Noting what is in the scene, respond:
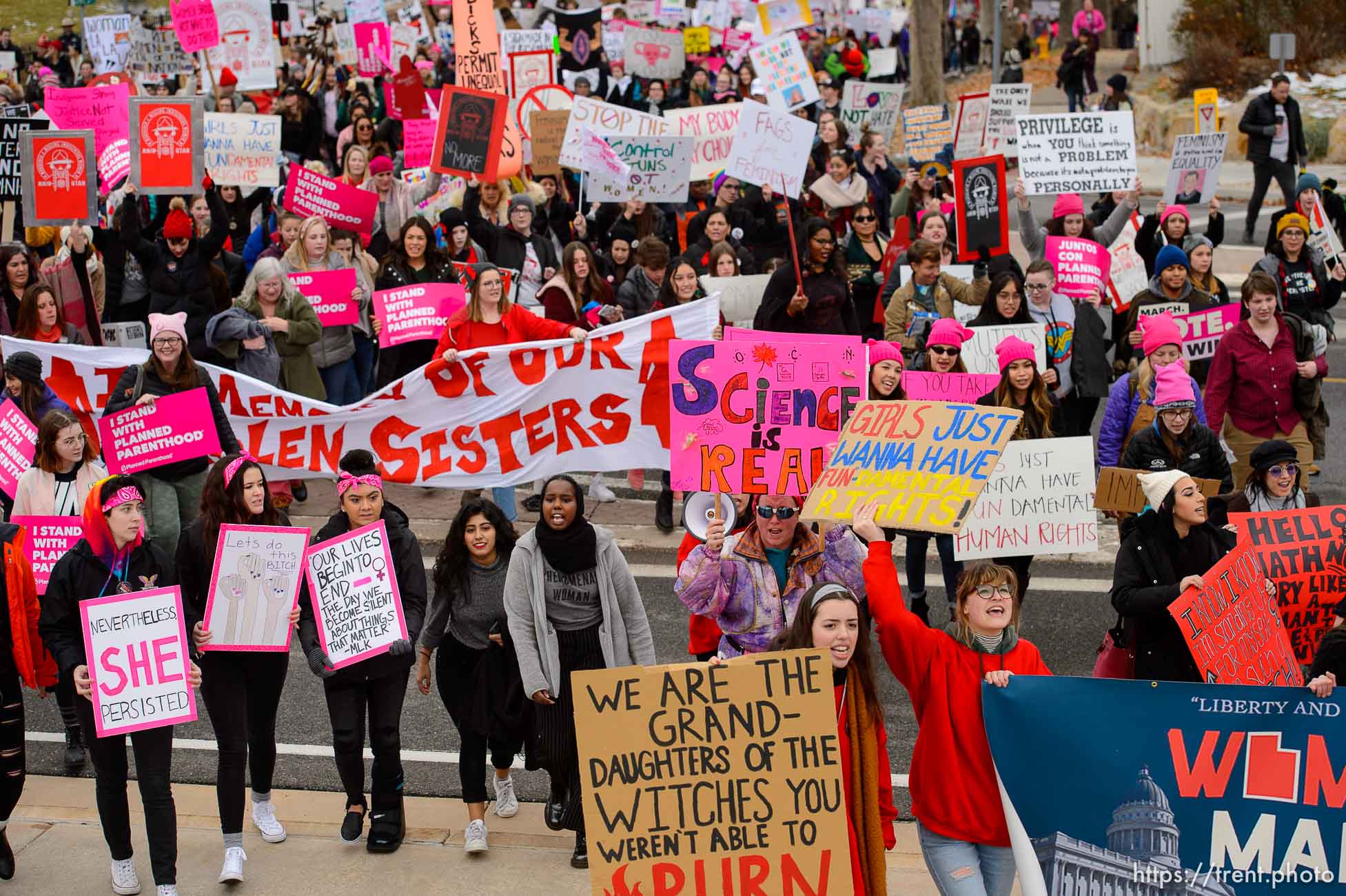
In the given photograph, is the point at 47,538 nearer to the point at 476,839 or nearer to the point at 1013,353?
the point at 476,839

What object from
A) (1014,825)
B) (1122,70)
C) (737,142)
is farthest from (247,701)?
(1122,70)

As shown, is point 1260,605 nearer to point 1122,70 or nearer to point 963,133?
point 963,133

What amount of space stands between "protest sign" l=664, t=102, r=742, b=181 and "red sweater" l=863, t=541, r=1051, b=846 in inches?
417

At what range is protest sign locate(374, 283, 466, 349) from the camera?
417 inches

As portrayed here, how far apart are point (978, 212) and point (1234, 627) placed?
6.62 meters

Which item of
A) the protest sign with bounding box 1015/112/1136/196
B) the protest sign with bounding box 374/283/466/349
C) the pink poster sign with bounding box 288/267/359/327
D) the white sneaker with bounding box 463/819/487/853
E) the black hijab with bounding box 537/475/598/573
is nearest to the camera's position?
the black hijab with bounding box 537/475/598/573

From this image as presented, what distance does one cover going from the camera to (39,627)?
20.3ft

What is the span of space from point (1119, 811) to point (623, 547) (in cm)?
551

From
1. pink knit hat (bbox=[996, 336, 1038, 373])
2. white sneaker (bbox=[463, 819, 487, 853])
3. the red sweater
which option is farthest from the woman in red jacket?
pink knit hat (bbox=[996, 336, 1038, 373])

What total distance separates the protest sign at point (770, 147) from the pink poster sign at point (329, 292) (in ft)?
11.0

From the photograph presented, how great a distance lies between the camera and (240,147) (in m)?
14.2

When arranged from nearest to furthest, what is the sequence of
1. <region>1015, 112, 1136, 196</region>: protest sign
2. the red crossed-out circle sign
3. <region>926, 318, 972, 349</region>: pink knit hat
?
1. <region>926, 318, 972, 349</region>: pink knit hat
2. <region>1015, 112, 1136, 196</region>: protest sign
3. the red crossed-out circle sign

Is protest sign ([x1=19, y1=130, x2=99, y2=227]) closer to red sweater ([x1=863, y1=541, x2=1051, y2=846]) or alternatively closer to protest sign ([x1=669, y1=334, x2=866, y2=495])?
protest sign ([x1=669, y1=334, x2=866, y2=495])

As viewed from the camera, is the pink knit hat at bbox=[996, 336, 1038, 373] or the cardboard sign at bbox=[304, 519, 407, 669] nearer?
the cardboard sign at bbox=[304, 519, 407, 669]
